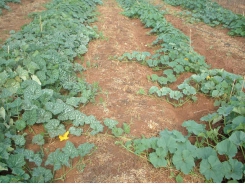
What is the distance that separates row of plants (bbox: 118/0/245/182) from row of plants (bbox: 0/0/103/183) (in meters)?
0.81

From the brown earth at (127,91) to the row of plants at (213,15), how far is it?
0.37 metres

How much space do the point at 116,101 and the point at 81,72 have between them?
47.4 inches

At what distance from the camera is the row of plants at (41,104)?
2.68m

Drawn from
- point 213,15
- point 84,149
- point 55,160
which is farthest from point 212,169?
point 213,15

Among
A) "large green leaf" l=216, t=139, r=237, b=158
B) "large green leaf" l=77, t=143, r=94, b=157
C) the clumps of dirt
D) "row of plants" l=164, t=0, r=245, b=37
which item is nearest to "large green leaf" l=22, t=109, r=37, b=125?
"large green leaf" l=77, t=143, r=94, b=157

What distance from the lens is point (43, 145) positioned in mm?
3109

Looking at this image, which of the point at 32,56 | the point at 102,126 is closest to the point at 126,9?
the point at 32,56

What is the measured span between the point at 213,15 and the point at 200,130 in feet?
22.0

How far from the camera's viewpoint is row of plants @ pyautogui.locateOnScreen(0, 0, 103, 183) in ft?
8.79

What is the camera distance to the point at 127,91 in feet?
14.8

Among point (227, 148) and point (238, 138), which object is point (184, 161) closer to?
point (227, 148)

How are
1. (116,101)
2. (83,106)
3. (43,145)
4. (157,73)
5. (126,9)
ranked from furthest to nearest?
(126,9), (157,73), (116,101), (83,106), (43,145)

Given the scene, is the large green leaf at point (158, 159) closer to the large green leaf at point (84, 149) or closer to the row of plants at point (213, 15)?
the large green leaf at point (84, 149)

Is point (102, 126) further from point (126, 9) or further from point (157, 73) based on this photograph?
point (126, 9)
